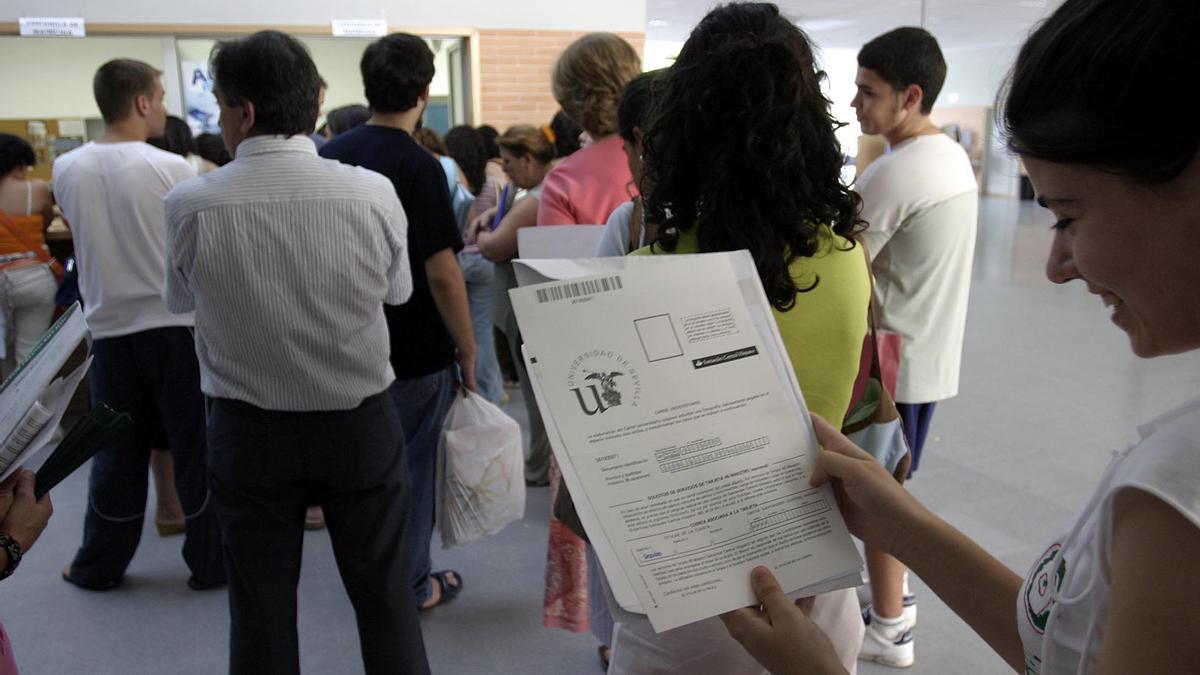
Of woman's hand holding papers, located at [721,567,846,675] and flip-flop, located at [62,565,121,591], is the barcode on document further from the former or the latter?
Result: flip-flop, located at [62,565,121,591]

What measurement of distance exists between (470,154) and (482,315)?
1209 mm

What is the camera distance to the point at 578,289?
86 cm

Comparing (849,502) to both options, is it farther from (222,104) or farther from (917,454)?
(917,454)

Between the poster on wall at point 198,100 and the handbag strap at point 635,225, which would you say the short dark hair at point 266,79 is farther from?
the poster on wall at point 198,100

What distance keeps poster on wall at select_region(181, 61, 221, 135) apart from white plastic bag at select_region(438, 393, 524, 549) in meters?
6.24

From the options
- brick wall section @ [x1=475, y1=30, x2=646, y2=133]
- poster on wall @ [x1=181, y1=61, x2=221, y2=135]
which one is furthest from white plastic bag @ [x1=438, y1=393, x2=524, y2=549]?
poster on wall @ [x1=181, y1=61, x2=221, y2=135]

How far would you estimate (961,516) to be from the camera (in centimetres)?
335

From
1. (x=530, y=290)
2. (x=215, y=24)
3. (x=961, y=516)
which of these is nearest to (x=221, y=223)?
(x=530, y=290)

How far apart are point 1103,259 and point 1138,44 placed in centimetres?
15

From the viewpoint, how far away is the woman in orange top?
3.97 meters

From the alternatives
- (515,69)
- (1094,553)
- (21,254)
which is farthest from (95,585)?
(515,69)

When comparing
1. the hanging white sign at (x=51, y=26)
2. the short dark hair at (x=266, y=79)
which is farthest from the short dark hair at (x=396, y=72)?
the hanging white sign at (x=51, y=26)

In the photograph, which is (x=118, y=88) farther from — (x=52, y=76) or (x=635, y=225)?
(x=52, y=76)

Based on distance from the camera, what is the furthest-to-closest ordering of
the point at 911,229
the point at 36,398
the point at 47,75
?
the point at 47,75
the point at 911,229
the point at 36,398
